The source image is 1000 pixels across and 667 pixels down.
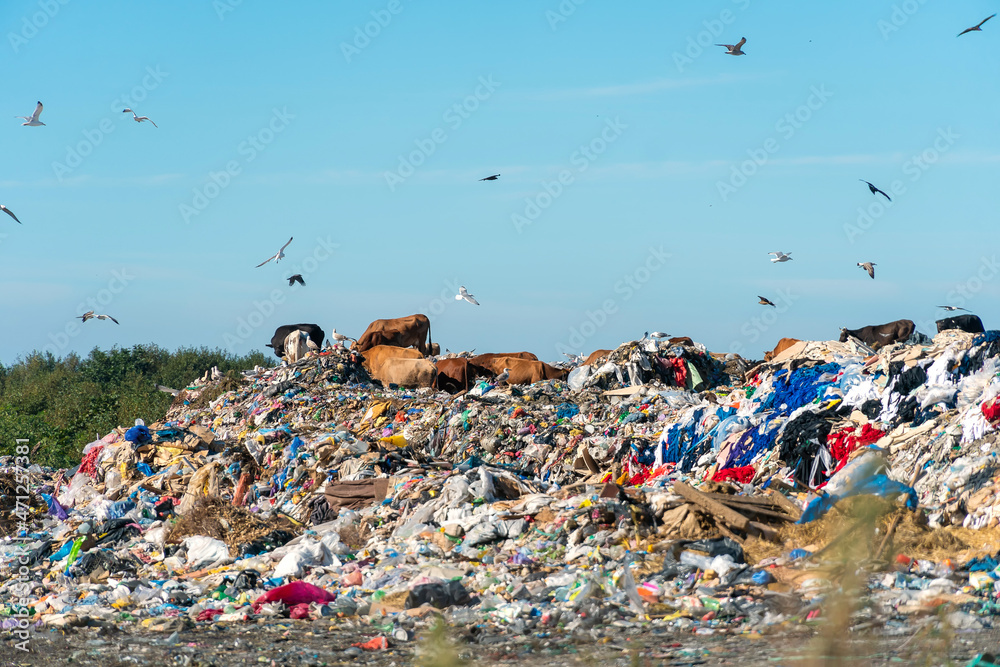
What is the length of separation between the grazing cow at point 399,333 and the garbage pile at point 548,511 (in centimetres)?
579

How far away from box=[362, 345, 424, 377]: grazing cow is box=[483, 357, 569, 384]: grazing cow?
169 centimetres

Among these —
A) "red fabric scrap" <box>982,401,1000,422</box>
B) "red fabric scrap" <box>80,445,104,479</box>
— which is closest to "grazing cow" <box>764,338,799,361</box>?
"red fabric scrap" <box>982,401,1000,422</box>

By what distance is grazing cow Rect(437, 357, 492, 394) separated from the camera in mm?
17125

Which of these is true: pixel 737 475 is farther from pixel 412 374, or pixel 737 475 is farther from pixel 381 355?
pixel 381 355

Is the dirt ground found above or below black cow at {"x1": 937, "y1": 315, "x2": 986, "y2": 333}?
below

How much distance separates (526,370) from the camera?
17.2m

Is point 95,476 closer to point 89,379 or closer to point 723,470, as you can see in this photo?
point 723,470

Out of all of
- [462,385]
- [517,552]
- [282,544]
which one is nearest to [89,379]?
[462,385]

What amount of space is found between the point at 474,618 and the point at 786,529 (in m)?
2.63

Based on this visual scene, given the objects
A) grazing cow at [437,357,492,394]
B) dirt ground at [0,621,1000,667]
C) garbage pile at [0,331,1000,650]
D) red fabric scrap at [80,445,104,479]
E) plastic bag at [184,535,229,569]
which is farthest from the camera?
grazing cow at [437,357,492,394]

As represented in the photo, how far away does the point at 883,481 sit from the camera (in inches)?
289

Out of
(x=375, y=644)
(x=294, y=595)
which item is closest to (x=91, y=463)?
(x=294, y=595)

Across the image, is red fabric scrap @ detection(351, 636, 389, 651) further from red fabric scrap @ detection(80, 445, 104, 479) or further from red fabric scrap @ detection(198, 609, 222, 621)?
red fabric scrap @ detection(80, 445, 104, 479)

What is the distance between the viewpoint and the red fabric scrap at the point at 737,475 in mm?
9328
